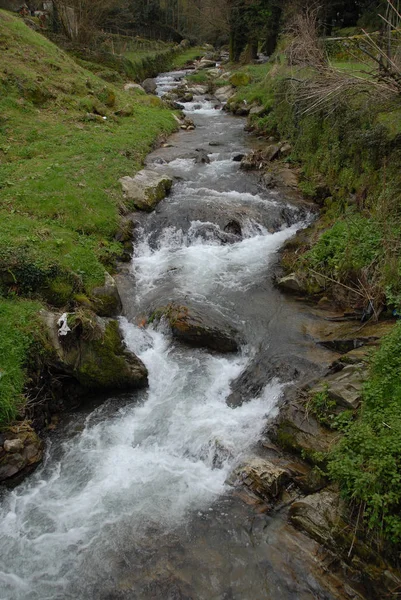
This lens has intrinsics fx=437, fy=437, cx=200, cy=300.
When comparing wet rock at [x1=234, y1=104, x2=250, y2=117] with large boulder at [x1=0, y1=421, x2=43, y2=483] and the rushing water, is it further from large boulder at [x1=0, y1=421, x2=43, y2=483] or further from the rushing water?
large boulder at [x1=0, y1=421, x2=43, y2=483]

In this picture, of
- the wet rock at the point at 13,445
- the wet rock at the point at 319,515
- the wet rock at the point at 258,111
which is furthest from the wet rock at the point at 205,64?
the wet rock at the point at 319,515

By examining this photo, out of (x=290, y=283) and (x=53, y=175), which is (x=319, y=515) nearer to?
(x=290, y=283)

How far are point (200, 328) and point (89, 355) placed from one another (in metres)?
2.57

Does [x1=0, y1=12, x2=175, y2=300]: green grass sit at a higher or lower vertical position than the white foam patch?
higher

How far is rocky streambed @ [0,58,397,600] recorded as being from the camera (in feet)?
18.8

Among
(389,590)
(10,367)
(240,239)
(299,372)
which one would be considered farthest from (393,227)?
(10,367)

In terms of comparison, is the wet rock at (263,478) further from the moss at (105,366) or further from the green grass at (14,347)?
the green grass at (14,347)

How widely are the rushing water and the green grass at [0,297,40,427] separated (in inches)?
42.3

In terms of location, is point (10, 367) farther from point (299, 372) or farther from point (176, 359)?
point (299, 372)

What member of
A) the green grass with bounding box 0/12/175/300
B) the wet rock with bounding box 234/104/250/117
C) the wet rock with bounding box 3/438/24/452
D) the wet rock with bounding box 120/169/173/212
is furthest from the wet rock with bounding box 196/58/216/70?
the wet rock with bounding box 3/438/24/452

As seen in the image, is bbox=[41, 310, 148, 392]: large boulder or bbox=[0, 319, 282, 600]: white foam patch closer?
bbox=[0, 319, 282, 600]: white foam patch

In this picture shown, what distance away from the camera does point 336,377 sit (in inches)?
299

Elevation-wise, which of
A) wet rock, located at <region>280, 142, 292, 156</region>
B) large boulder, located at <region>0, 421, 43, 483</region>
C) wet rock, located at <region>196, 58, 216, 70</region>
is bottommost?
large boulder, located at <region>0, 421, 43, 483</region>

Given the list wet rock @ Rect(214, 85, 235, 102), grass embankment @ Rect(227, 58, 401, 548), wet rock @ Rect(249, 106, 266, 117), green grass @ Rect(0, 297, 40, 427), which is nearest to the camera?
grass embankment @ Rect(227, 58, 401, 548)
